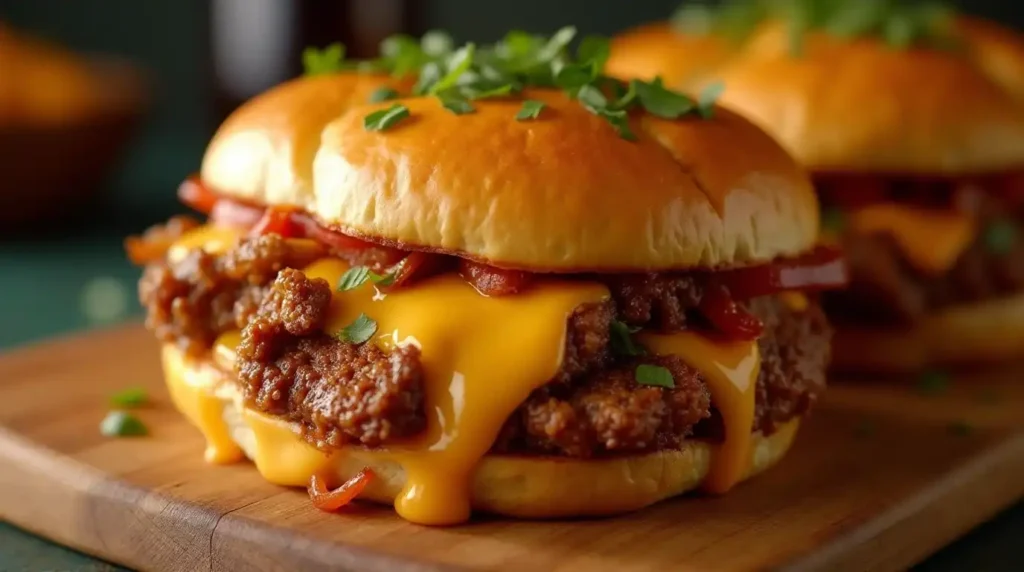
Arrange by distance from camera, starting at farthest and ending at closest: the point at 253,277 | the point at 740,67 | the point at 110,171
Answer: the point at 110,171 → the point at 740,67 → the point at 253,277

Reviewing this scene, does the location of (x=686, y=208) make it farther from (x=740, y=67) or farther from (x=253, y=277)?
(x=740, y=67)

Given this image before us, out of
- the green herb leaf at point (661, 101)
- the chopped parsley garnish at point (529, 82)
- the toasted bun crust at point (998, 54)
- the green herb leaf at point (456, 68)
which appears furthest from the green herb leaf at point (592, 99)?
the toasted bun crust at point (998, 54)

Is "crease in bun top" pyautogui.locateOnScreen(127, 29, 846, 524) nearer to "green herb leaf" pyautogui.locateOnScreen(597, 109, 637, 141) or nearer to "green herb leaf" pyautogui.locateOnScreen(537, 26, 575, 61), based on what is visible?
"green herb leaf" pyautogui.locateOnScreen(597, 109, 637, 141)

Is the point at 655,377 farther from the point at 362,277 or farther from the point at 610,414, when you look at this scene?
the point at 362,277

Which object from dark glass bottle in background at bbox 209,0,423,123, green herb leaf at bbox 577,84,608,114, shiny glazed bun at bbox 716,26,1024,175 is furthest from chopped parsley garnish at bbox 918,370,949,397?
dark glass bottle in background at bbox 209,0,423,123

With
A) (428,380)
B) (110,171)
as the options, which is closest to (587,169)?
(428,380)

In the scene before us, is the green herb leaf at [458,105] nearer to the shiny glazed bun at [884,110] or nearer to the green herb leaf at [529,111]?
the green herb leaf at [529,111]
